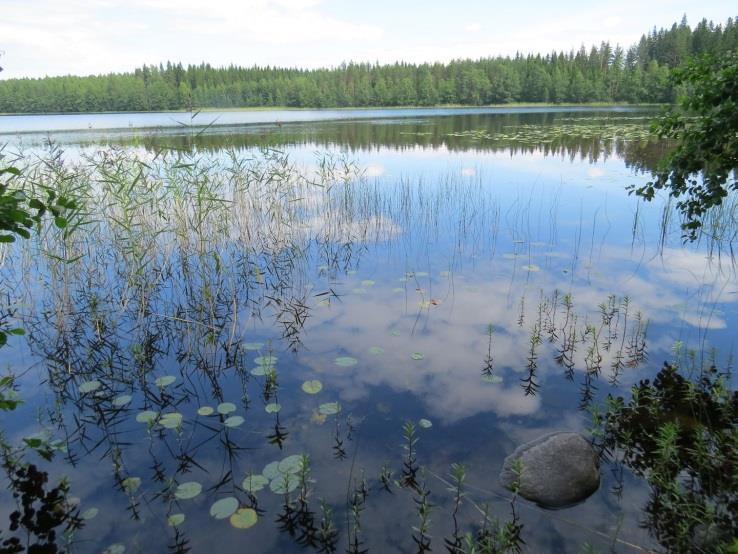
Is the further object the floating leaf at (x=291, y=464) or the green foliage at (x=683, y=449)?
the floating leaf at (x=291, y=464)

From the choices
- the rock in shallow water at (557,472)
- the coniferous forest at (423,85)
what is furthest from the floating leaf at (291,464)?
the coniferous forest at (423,85)

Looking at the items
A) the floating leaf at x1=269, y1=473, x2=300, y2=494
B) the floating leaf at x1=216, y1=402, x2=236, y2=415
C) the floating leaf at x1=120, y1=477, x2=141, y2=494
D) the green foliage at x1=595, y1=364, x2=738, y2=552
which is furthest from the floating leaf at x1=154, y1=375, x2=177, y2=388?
the green foliage at x1=595, y1=364, x2=738, y2=552

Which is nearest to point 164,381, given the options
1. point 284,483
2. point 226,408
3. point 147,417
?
point 147,417

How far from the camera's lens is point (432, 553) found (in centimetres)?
267

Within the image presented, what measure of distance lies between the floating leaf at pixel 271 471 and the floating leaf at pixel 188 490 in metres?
0.44

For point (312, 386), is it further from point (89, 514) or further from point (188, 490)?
point (89, 514)

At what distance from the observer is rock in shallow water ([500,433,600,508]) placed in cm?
301

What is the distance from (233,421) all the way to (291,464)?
32.4 inches

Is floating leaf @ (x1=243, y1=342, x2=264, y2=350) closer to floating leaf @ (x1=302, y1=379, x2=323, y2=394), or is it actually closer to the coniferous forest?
floating leaf @ (x1=302, y1=379, x2=323, y2=394)

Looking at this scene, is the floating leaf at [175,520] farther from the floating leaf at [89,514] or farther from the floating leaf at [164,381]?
the floating leaf at [164,381]

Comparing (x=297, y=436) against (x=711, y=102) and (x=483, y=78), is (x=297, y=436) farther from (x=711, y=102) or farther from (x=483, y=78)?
(x=483, y=78)

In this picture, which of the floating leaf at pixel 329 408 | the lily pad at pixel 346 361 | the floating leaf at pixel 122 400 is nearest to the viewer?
the floating leaf at pixel 329 408

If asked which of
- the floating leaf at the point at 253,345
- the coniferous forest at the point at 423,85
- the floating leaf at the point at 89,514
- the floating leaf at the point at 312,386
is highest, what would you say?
the coniferous forest at the point at 423,85

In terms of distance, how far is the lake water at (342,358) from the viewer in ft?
9.80
